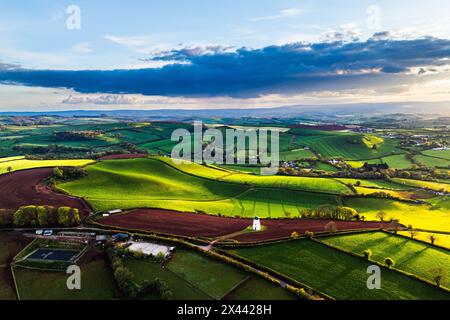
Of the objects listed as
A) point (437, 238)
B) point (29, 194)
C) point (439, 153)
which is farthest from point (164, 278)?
point (439, 153)

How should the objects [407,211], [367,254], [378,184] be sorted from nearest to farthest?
[367,254] → [407,211] → [378,184]

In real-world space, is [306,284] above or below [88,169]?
below

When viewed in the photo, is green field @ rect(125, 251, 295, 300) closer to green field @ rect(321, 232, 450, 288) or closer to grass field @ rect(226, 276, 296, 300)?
grass field @ rect(226, 276, 296, 300)

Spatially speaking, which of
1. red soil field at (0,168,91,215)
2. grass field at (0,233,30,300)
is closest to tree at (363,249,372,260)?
grass field at (0,233,30,300)

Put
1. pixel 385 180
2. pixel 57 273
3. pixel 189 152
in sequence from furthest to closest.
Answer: pixel 189 152
pixel 385 180
pixel 57 273

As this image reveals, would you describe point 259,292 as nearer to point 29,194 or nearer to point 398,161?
point 29,194
